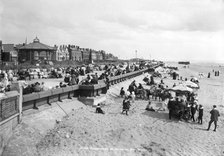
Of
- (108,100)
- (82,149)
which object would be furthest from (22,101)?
(108,100)

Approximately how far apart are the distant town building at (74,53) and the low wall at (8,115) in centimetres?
11340

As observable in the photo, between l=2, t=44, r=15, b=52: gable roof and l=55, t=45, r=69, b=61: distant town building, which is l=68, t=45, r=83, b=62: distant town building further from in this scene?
l=2, t=44, r=15, b=52: gable roof

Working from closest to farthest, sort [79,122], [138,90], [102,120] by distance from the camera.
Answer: [79,122]
[102,120]
[138,90]

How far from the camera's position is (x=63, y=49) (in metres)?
120

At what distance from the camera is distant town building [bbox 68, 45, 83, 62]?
12469 centimetres

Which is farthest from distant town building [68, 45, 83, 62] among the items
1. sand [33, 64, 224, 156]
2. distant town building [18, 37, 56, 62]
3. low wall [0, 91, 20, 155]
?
low wall [0, 91, 20, 155]

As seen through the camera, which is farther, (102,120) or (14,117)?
(102,120)

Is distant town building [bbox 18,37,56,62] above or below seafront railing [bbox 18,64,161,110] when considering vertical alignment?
above

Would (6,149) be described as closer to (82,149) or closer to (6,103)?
(6,103)

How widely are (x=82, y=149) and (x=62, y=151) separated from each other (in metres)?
0.76

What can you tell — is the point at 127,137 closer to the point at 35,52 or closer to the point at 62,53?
the point at 35,52

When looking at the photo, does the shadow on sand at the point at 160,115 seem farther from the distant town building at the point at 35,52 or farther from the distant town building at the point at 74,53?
the distant town building at the point at 74,53

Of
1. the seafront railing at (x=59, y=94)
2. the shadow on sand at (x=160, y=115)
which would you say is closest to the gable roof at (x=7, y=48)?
the seafront railing at (x=59, y=94)

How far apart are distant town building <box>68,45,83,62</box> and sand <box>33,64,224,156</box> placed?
4379 inches
